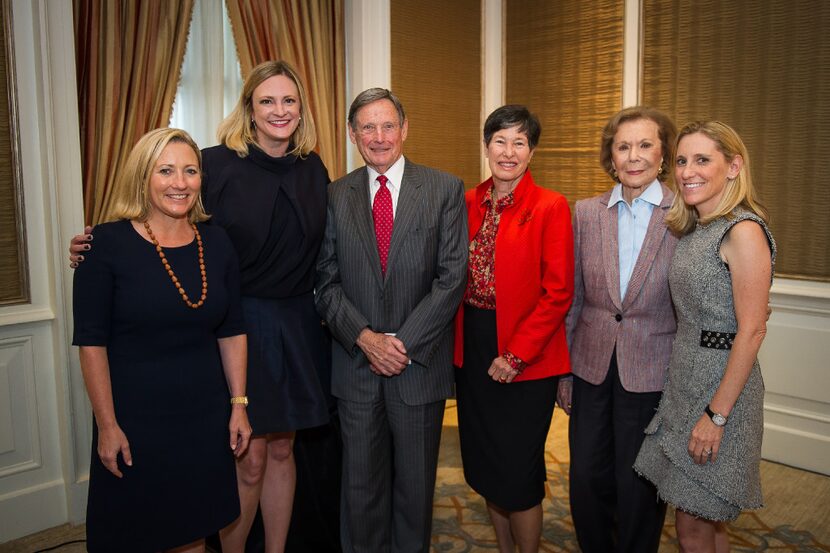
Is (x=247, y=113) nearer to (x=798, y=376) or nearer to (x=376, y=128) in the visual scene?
(x=376, y=128)

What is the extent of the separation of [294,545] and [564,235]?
1543 millimetres

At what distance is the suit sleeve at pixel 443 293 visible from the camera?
228 centimetres

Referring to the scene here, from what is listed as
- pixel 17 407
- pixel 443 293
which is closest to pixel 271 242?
pixel 443 293

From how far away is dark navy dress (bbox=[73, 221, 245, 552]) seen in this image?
6.00 feet

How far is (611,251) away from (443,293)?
56 cm

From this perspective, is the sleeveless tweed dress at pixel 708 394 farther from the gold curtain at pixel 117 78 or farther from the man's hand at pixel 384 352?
the gold curtain at pixel 117 78

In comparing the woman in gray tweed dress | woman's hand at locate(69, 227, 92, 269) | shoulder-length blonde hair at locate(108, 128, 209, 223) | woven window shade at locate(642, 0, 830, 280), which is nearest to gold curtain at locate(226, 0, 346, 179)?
woven window shade at locate(642, 0, 830, 280)

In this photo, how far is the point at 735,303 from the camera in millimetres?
1849

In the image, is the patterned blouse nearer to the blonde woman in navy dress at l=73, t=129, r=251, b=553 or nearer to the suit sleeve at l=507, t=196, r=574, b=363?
the suit sleeve at l=507, t=196, r=574, b=363

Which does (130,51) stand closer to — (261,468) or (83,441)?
(83,441)

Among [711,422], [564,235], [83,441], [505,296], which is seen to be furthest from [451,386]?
[83,441]

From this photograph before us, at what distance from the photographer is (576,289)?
243 centimetres

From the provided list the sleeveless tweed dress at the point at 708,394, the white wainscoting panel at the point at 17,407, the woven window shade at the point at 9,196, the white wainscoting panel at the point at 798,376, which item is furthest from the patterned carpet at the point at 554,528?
the woven window shade at the point at 9,196

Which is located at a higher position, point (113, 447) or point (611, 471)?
point (113, 447)
